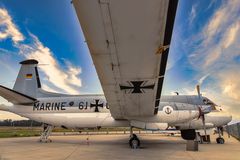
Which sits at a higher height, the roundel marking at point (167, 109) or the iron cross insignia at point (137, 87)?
the iron cross insignia at point (137, 87)

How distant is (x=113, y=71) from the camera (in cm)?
779

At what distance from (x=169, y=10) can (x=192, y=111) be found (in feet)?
43.8

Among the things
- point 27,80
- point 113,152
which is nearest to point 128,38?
point 113,152

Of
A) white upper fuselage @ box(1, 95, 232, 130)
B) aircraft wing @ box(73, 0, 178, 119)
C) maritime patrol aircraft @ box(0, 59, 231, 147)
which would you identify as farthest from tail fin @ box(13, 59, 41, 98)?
aircraft wing @ box(73, 0, 178, 119)

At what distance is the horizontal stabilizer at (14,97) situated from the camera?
1741cm

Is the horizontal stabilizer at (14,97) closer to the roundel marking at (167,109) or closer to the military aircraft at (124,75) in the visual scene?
the military aircraft at (124,75)

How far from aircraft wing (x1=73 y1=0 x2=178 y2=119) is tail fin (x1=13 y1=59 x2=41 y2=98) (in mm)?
14596

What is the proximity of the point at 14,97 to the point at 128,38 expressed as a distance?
53.4 ft

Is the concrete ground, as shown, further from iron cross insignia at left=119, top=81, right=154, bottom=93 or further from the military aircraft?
iron cross insignia at left=119, top=81, right=154, bottom=93

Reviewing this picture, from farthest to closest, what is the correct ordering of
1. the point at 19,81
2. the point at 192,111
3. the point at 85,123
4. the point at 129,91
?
1. the point at 19,81
2. the point at 85,123
3. the point at 192,111
4. the point at 129,91

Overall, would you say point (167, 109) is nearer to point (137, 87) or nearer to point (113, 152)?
point (113, 152)

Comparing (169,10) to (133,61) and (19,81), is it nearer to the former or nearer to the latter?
(133,61)

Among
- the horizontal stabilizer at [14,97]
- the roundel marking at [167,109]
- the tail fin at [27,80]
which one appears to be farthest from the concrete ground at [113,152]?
the tail fin at [27,80]

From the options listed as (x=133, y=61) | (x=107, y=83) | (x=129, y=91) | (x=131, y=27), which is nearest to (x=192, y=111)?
(x=129, y=91)
